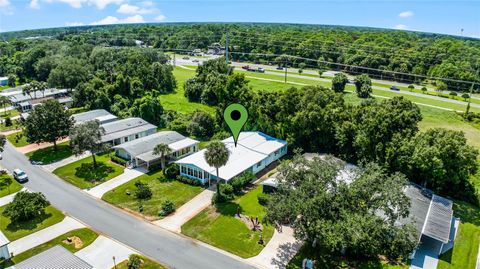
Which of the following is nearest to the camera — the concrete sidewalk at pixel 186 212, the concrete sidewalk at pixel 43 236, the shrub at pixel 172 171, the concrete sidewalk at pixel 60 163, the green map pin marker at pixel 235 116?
the green map pin marker at pixel 235 116

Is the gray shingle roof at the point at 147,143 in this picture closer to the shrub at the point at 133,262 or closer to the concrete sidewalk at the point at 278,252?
the shrub at the point at 133,262

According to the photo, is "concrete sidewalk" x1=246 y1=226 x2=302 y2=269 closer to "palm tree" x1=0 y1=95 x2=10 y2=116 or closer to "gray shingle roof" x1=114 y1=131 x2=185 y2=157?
"gray shingle roof" x1=114 y1=131 x2=185 y2=157

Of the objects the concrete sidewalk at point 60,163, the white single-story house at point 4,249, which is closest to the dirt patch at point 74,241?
the white single-story house at point 4,249

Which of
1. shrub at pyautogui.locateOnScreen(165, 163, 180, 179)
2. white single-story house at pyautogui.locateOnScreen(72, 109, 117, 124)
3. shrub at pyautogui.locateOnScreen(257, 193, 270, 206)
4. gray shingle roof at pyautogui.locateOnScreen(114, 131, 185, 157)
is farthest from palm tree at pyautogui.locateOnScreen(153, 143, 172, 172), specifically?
white single-story house at pyautogui.locateOnScreen(72, 109, 117, 124)

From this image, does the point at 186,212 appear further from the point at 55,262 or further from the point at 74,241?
the point at 55,262

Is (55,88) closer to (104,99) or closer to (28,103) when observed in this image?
(28,103)

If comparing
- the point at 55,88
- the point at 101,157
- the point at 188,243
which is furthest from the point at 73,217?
the point at 55,88
